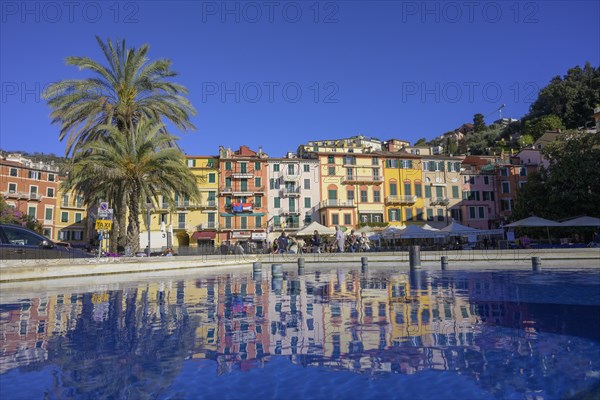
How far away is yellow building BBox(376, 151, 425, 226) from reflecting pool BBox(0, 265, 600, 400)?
48.4 m

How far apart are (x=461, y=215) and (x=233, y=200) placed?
30820mm

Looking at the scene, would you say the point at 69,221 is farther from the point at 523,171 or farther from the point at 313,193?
the point at 523,171

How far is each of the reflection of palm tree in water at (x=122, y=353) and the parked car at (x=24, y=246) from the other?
892cm

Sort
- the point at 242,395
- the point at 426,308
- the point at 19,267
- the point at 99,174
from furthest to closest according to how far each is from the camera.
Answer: the point at 99,174, the point at 19,267, the point at 426,308, the point at 242,395

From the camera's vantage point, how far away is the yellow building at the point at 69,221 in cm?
5997

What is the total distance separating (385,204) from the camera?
2227 inches

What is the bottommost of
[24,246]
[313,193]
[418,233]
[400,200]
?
[24,246]

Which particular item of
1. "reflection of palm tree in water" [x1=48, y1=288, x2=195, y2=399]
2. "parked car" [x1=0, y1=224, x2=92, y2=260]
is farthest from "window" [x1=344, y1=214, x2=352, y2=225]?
"reflection of palm tree in water" [x1=48, y1=288, x2=195, y2=399]

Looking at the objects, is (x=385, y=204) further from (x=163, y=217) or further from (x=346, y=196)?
(x=163, y=217)

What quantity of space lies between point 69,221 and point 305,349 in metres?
65.5

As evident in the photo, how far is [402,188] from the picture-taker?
57.1 metres

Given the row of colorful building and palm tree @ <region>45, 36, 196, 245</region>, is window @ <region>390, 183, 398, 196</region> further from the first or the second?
palm tree @ <region>45, 36, 196, 245</region>

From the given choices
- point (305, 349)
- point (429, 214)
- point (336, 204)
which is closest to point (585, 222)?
point (429, 214)

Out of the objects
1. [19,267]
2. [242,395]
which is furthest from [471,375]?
[19,267]
